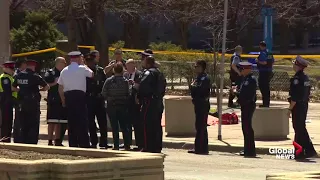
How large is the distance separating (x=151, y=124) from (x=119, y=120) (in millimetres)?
808

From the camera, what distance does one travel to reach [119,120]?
15.4 m

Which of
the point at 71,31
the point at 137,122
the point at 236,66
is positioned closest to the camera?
the point at 137,122

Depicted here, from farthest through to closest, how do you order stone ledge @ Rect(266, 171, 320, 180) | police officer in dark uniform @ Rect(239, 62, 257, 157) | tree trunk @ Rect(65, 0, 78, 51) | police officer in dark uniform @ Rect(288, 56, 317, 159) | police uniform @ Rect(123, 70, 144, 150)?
tree trunk @ Rect(65, 0, 78, 51) < police uniform @ Rect(123, 70, 144, 150) < police officer in dark uniform @ Rect(239, 62, 257, 157) < police officer in dark uniform @ Rect(288, 56, 317, 159) < stone ledge @ Rect(266, 171, 320, 180)

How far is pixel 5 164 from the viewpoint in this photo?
8.12 meters

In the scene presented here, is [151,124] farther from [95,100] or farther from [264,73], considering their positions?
[264,73]

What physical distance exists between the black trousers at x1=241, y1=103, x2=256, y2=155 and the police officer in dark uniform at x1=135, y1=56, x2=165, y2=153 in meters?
1.51

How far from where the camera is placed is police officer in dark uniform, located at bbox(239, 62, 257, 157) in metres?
14.9

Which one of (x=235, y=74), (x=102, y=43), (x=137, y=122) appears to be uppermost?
(x=102, y=43)

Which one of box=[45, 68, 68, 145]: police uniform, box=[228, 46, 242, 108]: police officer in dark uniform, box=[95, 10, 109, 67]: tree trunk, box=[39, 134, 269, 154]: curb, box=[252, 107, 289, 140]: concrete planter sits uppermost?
box=[95, 10, 109, 67]: tree trunk

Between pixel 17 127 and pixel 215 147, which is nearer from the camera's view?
pixel 17 127

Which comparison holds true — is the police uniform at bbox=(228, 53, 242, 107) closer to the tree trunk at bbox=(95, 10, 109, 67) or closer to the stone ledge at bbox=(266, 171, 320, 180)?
the tree trunk at bbox=(95, 10, 109, 67)

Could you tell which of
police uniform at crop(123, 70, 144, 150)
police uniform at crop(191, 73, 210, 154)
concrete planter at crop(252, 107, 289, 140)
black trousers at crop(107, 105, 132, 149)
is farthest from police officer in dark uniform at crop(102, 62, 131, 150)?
concrete planter at crop(252, 107, 289, 140)

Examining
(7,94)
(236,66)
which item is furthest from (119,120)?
(236,66)

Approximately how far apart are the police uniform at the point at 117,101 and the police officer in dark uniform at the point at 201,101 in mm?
1264
